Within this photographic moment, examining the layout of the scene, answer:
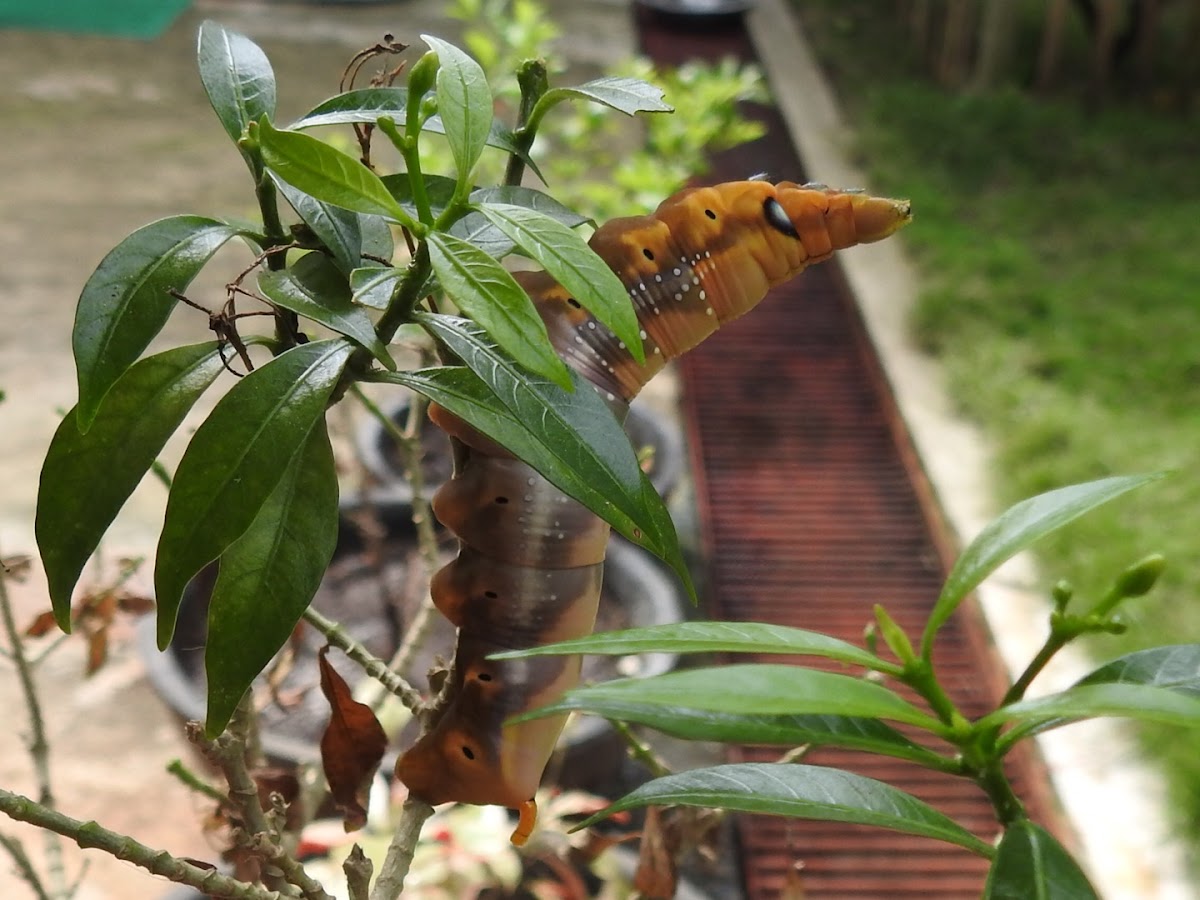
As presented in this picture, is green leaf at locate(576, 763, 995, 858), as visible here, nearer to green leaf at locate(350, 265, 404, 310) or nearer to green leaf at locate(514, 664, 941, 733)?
green leaf at locate(514, 664, 941, 733)

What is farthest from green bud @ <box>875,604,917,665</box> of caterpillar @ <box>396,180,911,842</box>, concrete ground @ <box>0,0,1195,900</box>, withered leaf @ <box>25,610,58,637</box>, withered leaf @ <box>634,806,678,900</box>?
withered leaf @ <box>25,610,58,637</box>

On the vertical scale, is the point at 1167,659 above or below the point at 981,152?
above

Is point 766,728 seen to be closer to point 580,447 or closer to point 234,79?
point 580,447

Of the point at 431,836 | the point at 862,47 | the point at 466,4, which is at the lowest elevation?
the point at 862,47

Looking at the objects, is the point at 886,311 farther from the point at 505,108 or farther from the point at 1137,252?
the point at 505,108

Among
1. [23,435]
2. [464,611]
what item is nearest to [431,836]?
[464,611]

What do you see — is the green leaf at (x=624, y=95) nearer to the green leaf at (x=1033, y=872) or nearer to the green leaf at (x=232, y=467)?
the green leaf at (x=232, y=467)

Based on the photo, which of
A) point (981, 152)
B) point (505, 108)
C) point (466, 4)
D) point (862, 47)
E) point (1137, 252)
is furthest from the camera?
point (862, 47)
